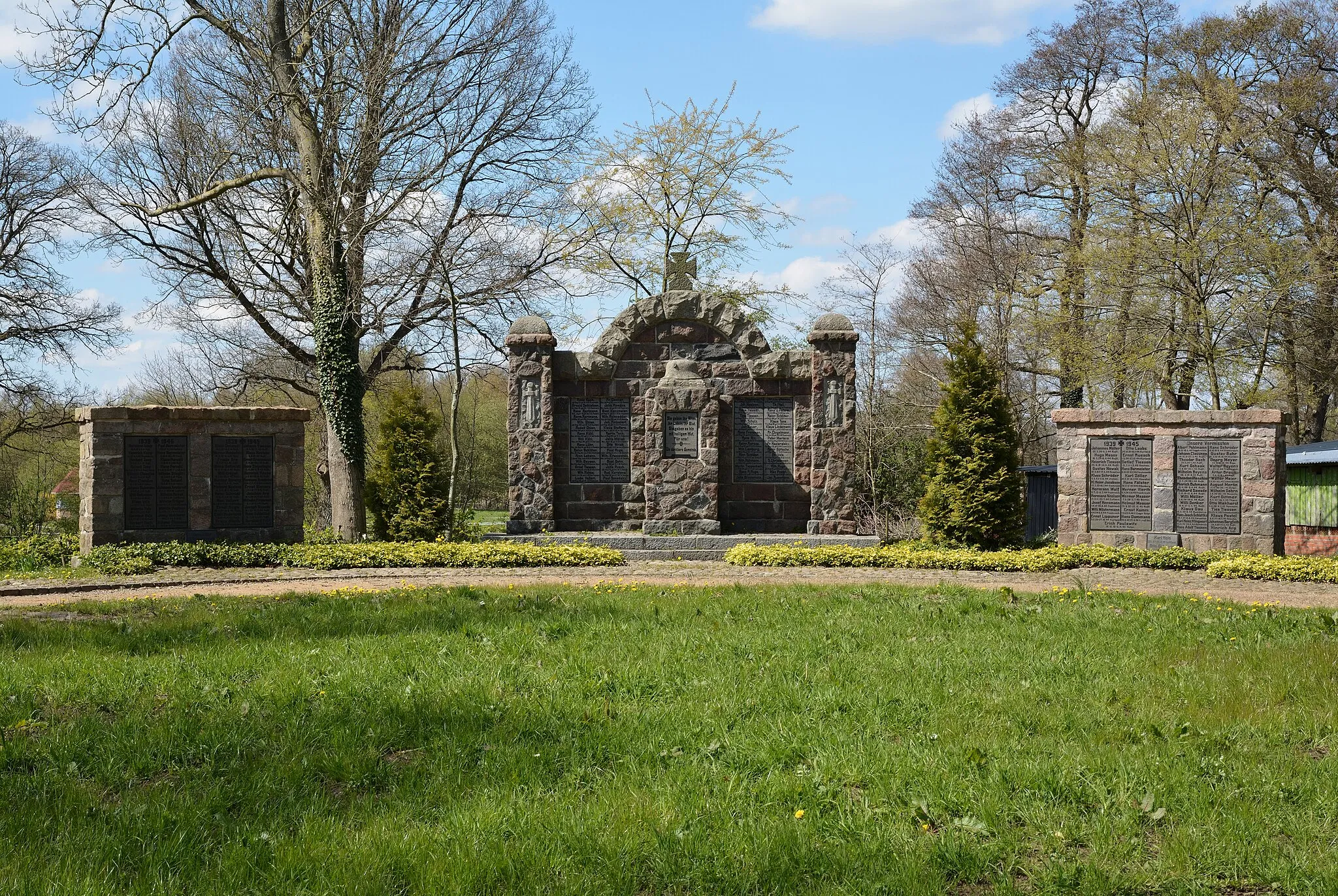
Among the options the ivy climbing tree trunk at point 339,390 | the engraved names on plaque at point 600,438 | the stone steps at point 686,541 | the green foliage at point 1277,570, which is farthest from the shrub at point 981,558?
the ivy climbing tree trunk at point 339,390

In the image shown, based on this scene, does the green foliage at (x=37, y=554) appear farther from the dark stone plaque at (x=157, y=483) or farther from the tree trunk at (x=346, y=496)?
the tree trunk at (x=346, y=496)

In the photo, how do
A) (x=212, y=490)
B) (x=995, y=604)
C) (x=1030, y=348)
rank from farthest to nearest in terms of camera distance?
(x=1030, y=348) → (x=212, y=490) → (x=995, y=604)

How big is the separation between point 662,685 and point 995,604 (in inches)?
169

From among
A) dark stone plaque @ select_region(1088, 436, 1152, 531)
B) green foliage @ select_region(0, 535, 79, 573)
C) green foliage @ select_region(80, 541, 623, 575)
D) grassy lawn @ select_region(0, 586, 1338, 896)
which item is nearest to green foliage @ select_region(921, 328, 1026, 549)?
dark stone plaque @ select_region(1088, 436, 1152, 531)

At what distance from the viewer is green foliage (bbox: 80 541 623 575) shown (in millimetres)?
14000

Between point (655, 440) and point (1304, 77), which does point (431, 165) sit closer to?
point (655, 440)

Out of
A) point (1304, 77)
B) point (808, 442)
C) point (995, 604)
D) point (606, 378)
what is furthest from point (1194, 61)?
point (995, 604)

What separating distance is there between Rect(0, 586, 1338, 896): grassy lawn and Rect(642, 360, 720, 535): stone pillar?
8.61m

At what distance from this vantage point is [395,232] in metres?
18.9

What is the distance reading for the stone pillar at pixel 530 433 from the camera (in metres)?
16.8

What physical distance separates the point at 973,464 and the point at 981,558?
6.42 feet

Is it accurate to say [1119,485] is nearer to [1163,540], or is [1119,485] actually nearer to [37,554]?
[1163,540]

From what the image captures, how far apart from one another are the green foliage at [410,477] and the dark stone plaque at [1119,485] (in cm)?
988

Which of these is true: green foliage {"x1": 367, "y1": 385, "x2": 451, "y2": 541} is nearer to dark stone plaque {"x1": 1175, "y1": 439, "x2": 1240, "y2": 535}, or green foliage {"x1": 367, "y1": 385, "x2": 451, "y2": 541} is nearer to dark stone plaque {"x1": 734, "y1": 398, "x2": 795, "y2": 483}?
dark stone plaque {"x1": 734, "y1": 398, "x2": 795, "y2": 483}
